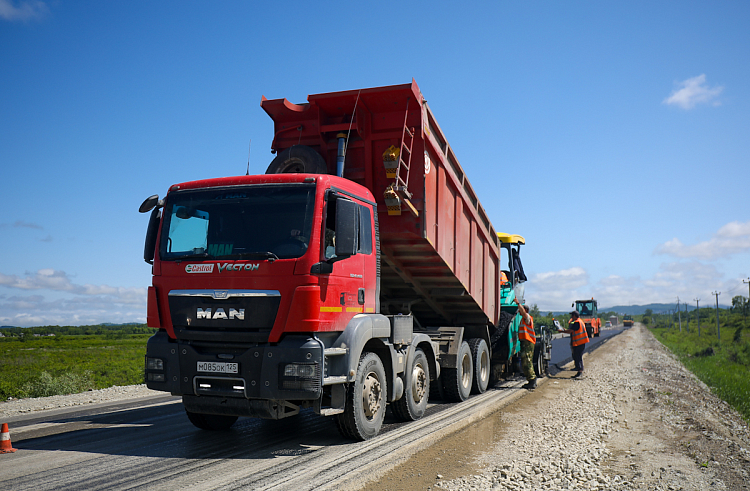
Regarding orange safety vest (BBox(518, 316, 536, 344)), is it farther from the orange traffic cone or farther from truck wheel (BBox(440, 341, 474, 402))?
the orange traffic cone

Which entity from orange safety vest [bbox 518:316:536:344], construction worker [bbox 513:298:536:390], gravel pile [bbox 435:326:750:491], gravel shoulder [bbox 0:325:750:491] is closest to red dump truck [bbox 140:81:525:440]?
gravel shoulder [bbox 0:325:750:491]

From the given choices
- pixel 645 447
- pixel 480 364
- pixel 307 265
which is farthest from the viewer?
pixel 480 364

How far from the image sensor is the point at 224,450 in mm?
6031

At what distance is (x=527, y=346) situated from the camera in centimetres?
1202

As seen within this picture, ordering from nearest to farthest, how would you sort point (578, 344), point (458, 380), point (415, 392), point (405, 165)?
point (405, 165) → point (415, 392) → point (458, 380) → point (578, 344)

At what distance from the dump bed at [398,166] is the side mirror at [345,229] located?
4.88 ft

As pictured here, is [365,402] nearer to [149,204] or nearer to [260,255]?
[260,255]

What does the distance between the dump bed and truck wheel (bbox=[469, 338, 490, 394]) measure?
6.59 ft

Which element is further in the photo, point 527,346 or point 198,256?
point 527,346

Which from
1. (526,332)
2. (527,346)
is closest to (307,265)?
(527,346)

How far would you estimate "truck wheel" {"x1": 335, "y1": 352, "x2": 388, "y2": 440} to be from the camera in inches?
242

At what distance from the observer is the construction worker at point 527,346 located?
11703mm

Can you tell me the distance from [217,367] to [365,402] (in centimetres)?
179

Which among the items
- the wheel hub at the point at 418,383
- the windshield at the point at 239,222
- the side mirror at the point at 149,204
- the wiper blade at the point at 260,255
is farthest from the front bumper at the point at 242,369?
the wheel hub at the point at 418,383
